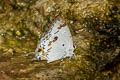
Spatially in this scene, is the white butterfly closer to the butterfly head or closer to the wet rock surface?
the butterfly head

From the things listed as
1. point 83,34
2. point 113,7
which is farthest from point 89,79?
point 113,7

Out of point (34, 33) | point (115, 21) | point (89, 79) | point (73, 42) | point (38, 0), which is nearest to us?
point (89, 79)

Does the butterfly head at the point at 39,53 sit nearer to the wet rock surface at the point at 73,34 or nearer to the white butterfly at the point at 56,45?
the white butterfly at the point at 56,45

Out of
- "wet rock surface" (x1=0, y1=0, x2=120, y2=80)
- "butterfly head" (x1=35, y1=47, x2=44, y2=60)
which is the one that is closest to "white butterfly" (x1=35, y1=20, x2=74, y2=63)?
"butterfly head" (x1=35, y1=47, x2=44, y2=60)

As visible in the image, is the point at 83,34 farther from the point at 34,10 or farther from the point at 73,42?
the point at 34,10

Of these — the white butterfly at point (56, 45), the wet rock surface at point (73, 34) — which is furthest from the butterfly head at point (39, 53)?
the wet rock surface at point (73, 34)

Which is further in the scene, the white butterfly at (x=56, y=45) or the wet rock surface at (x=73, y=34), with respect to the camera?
the white butterfly at (x=56, y=45)

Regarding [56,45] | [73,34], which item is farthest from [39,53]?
[73,34]
